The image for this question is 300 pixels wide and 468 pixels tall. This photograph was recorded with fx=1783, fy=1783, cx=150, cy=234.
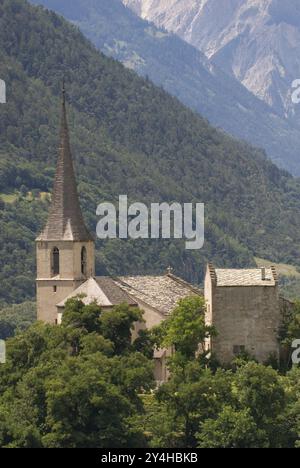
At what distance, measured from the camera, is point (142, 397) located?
104 metres

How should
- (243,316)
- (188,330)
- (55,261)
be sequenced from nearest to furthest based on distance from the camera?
(243,316)
(188,330)
(55,261)

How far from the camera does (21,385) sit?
10238 centimetres

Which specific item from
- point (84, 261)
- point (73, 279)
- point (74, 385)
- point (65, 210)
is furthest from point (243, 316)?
point (65, 210)

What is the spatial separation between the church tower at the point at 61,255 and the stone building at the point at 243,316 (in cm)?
1577

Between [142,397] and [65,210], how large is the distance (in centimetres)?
2218

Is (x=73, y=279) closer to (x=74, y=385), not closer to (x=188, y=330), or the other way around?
(x=188, y=330)

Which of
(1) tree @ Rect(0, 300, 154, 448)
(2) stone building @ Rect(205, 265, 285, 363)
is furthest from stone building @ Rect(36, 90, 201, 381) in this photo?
(2) stone building @ Rect(205, 265, 285, 363)

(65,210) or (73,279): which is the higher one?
(65,210)

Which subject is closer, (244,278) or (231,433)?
(231,433)

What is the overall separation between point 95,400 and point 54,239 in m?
24.4

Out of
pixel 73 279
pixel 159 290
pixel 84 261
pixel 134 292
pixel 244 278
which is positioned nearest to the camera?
pixel 244 278

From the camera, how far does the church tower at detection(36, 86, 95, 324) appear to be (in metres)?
119

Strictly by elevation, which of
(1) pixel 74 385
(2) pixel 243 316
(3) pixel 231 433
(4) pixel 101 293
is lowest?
(3) pixel 231 433
